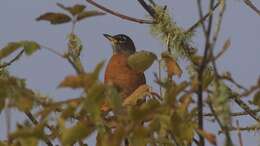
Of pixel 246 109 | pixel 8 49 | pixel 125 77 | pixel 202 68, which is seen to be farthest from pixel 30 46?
pixel 125 77

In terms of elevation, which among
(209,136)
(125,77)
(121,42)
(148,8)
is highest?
(121,42)

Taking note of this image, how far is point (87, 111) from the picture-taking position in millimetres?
1388

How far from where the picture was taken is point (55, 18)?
1.62m

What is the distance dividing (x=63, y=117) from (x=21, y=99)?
0.29 feet

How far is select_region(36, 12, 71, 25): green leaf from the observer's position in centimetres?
161

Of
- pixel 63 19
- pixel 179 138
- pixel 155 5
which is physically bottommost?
pixel 179 138

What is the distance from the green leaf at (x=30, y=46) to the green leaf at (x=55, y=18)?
8 centimetres

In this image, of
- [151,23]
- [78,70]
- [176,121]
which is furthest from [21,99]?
[151,23]

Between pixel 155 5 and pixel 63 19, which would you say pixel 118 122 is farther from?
pixel 155 5

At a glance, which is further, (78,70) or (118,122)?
(78,70)

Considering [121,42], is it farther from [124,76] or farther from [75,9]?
[75,9]

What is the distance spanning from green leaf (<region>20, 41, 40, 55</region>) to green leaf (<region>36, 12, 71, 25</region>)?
0.27ft

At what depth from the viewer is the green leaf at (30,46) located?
151 centimetres

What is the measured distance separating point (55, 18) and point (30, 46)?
0.12m
